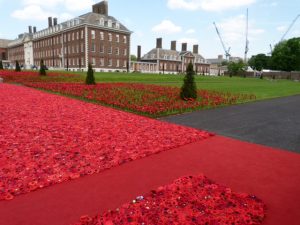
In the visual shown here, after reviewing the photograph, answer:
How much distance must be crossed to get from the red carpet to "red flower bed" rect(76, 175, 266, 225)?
194 mm

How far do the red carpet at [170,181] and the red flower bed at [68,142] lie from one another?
310 millimetres

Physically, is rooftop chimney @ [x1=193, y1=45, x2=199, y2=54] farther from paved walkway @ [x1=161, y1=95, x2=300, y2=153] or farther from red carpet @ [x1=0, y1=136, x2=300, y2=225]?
red carpet @ [x1=0, y1=136, x2=300, y2=225]

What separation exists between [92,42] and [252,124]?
186 ft

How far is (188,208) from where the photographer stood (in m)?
3.27

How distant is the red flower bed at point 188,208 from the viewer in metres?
3.02

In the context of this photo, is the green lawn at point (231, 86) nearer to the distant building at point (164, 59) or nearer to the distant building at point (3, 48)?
the distant building at point (164, 59)

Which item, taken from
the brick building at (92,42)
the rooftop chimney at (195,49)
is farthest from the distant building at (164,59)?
the brick building at (92,42)

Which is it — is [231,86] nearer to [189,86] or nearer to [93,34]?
[189,86]

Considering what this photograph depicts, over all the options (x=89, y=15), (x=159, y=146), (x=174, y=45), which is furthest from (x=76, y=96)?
(x=174, y=45)

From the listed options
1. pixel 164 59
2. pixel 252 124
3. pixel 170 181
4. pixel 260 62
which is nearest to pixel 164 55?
pixel 164 59

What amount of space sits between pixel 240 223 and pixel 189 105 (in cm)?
902

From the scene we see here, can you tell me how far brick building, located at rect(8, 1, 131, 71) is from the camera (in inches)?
2348

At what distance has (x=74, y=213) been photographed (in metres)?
3.21

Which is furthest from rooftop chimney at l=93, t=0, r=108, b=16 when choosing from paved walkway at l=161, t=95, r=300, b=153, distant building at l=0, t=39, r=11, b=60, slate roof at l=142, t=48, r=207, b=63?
distant building at l=0, t=39, r=11, b=60
